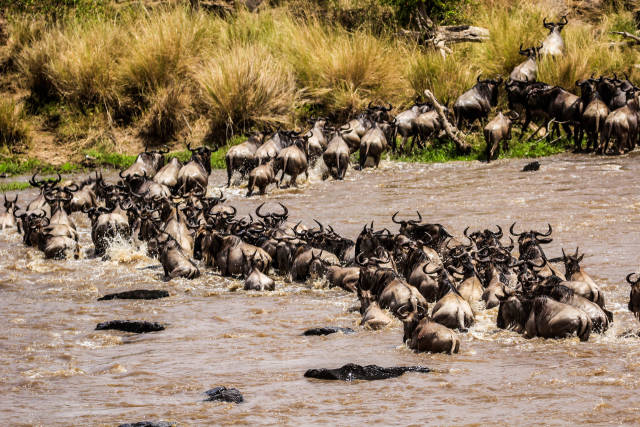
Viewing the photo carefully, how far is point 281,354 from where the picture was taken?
7730 mm

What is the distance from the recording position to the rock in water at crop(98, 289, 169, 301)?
1007 cm

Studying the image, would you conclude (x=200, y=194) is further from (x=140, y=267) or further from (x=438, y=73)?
(x=438, y=73)

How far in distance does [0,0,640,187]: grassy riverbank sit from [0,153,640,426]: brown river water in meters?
7.41

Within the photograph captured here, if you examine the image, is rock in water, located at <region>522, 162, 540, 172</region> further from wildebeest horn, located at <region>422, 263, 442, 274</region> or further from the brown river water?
wildebeest horn, located at <region>422, 263, 442, 274</region>

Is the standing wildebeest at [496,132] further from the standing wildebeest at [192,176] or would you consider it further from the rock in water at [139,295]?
Answer: the rock in water at [139,295]

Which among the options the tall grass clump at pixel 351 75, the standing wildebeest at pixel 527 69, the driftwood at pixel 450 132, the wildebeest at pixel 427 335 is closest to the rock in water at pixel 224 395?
the wildebeest at pixel 427 335

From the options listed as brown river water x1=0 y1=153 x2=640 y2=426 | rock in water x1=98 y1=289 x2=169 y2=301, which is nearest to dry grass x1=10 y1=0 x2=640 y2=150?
brown river water x1=0 y1=153 x2=640 y2=426

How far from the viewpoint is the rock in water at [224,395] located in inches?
251

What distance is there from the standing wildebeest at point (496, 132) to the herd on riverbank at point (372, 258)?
4658 mm

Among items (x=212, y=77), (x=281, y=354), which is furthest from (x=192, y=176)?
(x=281, y=354)

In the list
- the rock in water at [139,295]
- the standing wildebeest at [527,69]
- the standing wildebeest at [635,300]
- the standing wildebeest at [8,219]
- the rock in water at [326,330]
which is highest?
the standing wildebeest at [527,69]

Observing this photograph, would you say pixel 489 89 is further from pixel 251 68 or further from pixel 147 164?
pixel 147 164

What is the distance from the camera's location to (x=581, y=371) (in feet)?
21.7

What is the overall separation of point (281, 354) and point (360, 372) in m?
1.15
